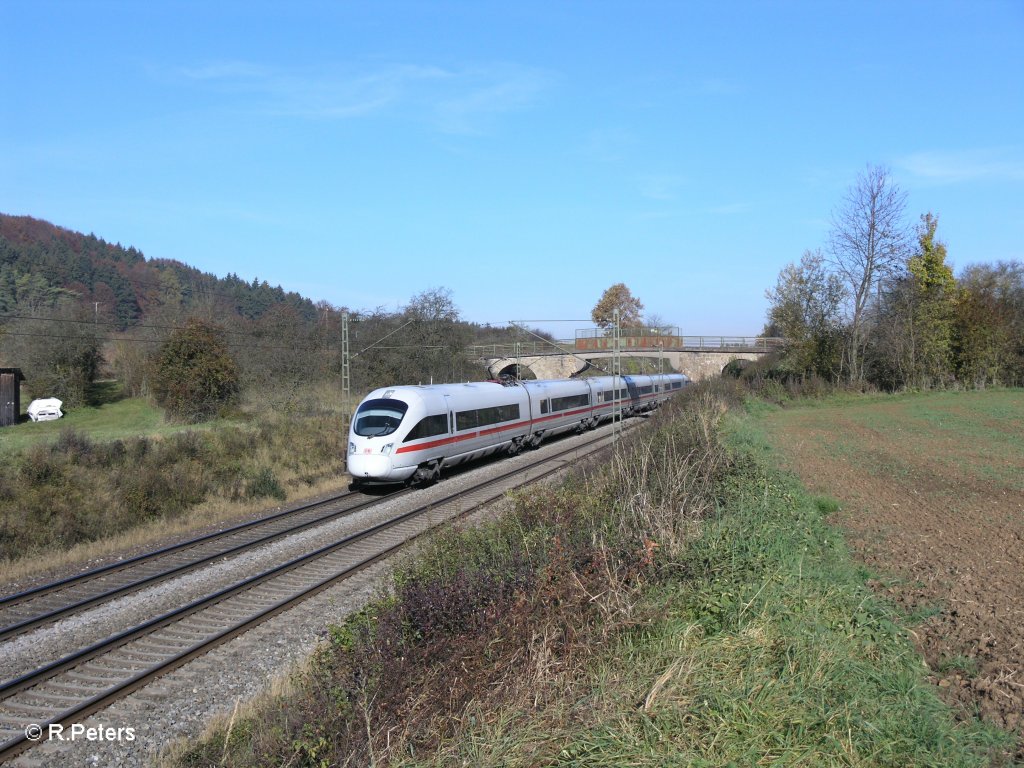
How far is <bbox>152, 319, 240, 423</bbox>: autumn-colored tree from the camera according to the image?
32188mm

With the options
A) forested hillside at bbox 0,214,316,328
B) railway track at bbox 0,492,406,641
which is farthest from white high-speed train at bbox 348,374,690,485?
forested hillside at bbox 0,214,316,328

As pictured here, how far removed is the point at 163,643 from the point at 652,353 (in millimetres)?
46745

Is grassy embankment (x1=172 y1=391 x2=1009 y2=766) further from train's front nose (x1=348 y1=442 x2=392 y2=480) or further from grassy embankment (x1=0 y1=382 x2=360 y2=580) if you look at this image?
grassy embankment (x1=0 y1=382 x2=360 y2=580)

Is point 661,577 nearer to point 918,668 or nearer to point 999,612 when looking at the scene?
point 918,668

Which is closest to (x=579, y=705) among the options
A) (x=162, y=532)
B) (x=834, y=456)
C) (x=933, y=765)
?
(x=933, y=765)

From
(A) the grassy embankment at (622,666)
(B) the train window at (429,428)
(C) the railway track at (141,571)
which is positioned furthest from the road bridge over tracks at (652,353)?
(A) the grassy embankment at (622,666)

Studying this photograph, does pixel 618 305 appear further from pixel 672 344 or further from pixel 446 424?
pixel 446 424

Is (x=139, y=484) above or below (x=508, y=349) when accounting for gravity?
below

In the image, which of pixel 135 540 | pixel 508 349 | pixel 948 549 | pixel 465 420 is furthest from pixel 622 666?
pixel 508 349

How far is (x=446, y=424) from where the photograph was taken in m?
19.1

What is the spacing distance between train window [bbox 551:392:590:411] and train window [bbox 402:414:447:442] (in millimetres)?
9143

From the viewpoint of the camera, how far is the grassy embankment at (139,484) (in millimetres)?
14438

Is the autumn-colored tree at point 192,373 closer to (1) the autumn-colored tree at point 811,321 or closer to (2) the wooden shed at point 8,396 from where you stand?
(2) the wooden shed at point 8,396

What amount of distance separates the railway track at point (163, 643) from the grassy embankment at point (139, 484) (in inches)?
174
